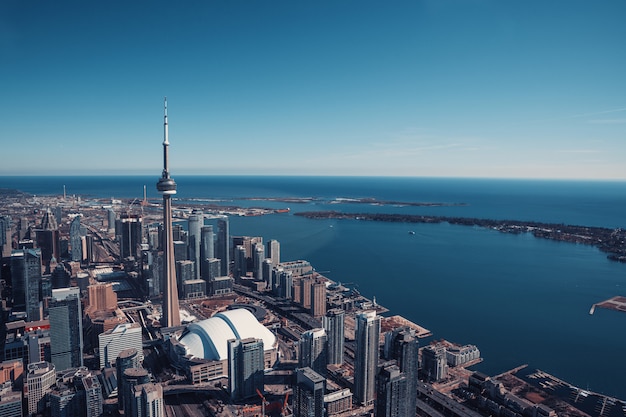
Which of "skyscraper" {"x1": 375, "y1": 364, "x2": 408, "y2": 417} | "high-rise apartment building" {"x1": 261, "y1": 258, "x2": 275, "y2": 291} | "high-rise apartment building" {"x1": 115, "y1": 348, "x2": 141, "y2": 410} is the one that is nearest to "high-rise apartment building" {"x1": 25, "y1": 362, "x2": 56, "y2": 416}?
"high-rise apartment building" {"x1": 115, "y1": 348, "x2": 141, "y2": 410}

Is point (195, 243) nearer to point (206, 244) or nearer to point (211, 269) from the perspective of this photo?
point (206, 244)

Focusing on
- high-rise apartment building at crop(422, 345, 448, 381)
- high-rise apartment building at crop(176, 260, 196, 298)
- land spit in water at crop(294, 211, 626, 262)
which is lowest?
high-rise apartment building at crop(422, 345, 448, 381)

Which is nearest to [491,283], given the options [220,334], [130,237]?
[220,334]

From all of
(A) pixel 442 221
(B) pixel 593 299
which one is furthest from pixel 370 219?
(B) pixel 593 299

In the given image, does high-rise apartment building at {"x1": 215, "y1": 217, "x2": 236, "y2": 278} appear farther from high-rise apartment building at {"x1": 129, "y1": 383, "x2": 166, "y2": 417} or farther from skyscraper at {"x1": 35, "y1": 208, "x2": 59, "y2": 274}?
high-rise apartment building at {"x1": 129, "y1": 383, "x2": 166, "y2": 417}

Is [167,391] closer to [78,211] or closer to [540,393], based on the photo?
[540,393]

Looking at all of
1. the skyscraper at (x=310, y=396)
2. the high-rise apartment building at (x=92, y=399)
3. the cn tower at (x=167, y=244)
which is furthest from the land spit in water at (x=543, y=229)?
the high-rise apartment building at (x=92, y=399)

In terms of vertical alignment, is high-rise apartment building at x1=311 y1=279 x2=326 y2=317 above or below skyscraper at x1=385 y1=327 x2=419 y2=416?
below
